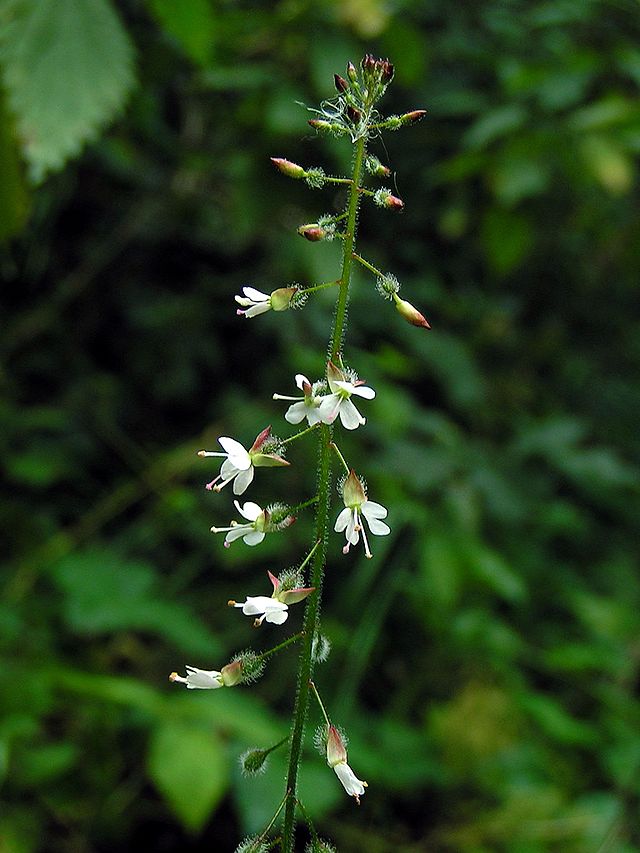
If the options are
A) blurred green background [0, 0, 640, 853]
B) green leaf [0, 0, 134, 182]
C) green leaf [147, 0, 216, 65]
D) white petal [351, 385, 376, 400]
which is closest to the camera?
white petal [351, 385, 376, 400]

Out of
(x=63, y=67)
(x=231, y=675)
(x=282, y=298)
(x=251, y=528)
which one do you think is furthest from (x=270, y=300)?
(x=63, y=67)

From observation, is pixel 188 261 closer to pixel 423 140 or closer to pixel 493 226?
pixel 423 140

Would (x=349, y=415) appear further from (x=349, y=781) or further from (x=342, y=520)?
(x=349, y=781)

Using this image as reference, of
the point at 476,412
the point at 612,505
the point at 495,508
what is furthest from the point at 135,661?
the point at 612,505

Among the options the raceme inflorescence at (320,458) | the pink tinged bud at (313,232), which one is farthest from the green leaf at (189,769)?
the pink tinged bud at (313,232)

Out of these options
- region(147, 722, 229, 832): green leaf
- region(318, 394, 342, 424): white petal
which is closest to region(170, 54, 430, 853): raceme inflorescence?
region(318, 394, 342, 424): white petal

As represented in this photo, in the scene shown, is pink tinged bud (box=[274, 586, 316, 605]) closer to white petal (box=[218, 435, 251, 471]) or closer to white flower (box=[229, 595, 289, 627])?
white flower (box=[229, 595, 289, 627])
